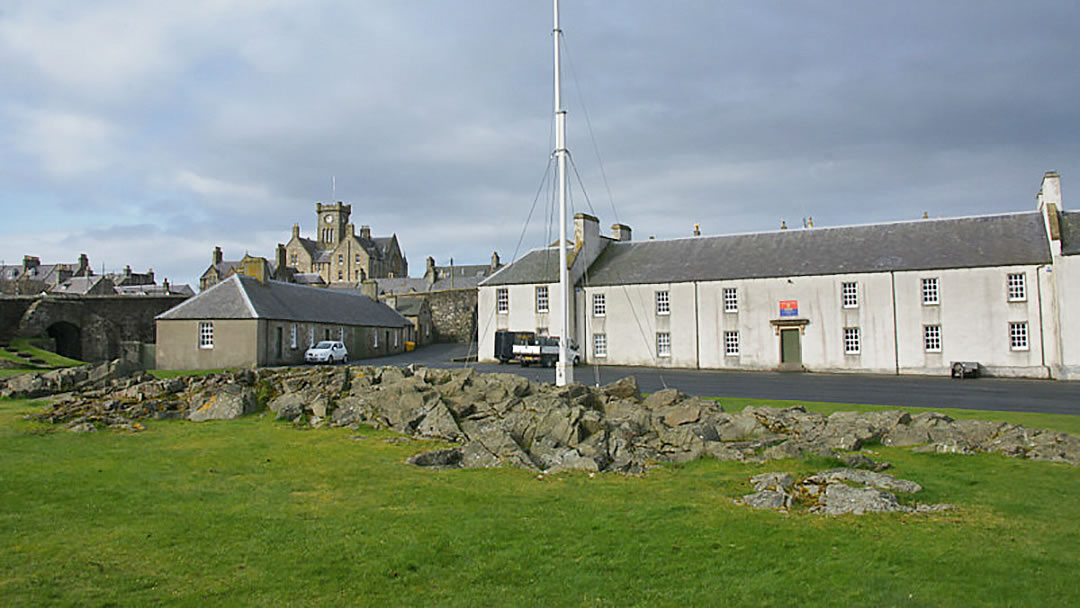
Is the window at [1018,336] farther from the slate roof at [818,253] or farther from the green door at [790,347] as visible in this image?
the green door at [790,347]

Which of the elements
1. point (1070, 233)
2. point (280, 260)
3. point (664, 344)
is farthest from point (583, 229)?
point (280, 260)

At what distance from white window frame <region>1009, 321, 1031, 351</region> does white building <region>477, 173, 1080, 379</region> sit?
0.07 m

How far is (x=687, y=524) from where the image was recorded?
31.3 ft

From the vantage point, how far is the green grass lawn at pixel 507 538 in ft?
23.5

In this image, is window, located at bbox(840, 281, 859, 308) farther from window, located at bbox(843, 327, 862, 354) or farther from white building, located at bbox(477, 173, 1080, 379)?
window, located at bbox(843, 327, 862, 354)

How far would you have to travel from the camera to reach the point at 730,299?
46.0m

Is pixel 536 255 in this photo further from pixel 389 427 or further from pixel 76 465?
pixel 76 465

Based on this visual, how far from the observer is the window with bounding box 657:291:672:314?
47594 millimetres

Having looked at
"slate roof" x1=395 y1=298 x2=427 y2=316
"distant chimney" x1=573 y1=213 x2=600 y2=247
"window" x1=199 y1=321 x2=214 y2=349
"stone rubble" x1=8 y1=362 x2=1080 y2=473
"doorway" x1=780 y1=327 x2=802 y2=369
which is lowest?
"stone rubble" x1=8 y1=362 x2=1080 y2=473

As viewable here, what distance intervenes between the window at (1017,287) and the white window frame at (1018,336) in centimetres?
133

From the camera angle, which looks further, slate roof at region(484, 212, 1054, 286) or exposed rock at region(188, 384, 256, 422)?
slate roof at region(484, 212, 1054, 286)

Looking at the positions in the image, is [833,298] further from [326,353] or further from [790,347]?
[326,353]

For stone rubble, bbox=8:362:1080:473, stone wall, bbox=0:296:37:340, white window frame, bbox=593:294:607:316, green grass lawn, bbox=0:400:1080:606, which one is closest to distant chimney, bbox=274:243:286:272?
stone wall, bbox=0:296:37:340

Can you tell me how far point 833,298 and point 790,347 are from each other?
3.76 m
